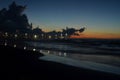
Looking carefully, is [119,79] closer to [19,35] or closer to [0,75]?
[0,75]

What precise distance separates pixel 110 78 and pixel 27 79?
21.9 ft

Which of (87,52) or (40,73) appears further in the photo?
(87,52)

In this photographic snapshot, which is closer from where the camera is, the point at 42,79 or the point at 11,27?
the point at 42,79

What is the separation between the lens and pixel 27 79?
9594 millimetres

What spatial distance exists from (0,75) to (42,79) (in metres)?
2.46

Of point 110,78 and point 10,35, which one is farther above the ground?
point 10,35

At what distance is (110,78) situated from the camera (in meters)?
13.3

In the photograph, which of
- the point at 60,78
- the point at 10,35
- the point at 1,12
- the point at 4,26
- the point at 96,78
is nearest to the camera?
the point at 60,78

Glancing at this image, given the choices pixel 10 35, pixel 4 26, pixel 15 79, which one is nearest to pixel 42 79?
pixel 15 79

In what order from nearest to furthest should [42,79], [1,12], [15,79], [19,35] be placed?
1. [15,79]
2. [42,79]
3. [1,12]
4. [19,35]

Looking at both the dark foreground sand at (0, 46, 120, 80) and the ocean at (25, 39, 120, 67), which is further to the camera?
the ocean at (25, 39, 120, 67)

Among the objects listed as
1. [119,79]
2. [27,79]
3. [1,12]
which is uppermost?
[1,12]

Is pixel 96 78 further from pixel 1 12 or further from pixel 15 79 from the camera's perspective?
pixel 1 12

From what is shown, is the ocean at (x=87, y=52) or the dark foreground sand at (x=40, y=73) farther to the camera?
the ocean at (x=87, y=52)
